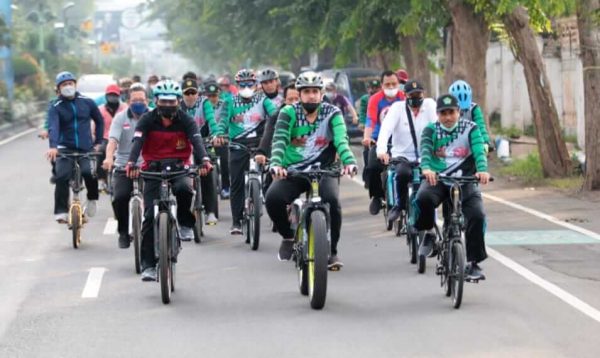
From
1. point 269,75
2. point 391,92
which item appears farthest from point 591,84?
point 269,75

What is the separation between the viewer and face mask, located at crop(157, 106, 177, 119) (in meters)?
11.9

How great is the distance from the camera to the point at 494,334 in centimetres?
999

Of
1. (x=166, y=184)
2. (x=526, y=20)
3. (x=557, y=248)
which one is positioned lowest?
(x=557, y=248)

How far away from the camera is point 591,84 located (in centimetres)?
2089

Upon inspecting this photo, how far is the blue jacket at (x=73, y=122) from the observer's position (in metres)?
15.7

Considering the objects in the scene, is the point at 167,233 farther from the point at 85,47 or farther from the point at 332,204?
the point at 85,47

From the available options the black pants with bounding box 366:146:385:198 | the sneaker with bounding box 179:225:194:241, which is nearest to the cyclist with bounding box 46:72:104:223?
the black pants with bounding box 366:146:385:198

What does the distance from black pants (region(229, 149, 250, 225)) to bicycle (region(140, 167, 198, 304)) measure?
383 centimetres

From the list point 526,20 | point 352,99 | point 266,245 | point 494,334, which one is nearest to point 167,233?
point 494,334

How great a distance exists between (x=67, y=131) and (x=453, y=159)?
5.62 metres

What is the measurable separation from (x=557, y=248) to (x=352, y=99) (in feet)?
74.4

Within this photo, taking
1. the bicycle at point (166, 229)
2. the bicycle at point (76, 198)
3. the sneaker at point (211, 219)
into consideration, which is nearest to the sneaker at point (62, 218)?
the bicycle at point (76, 198)

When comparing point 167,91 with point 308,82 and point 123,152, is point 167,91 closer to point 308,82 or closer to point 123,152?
point 308,82

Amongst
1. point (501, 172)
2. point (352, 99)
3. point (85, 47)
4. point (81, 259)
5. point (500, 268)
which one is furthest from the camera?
point (85, 47)
